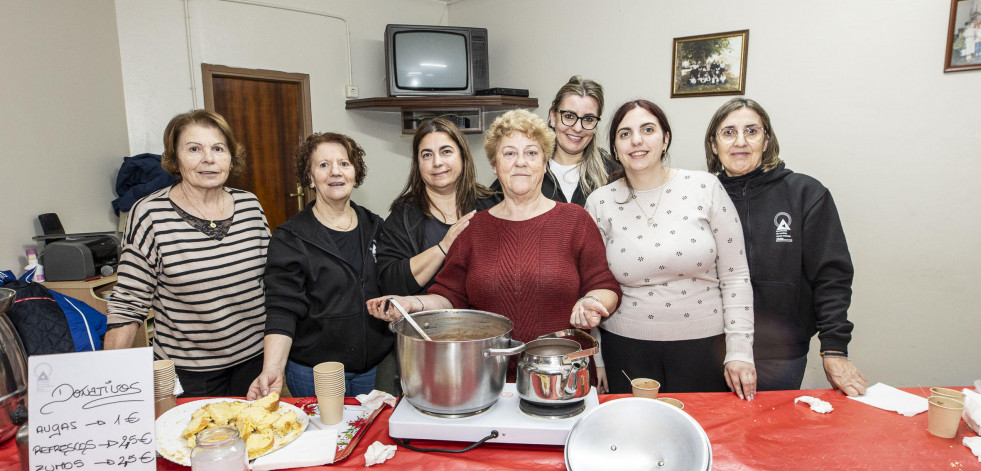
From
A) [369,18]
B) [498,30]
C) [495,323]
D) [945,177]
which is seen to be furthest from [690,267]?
[369,18]

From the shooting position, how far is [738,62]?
132 inches

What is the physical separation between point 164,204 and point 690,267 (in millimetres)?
1649

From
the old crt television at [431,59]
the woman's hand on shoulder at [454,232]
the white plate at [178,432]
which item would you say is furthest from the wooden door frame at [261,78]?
the white plate at [178,432]

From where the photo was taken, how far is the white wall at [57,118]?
2.71m

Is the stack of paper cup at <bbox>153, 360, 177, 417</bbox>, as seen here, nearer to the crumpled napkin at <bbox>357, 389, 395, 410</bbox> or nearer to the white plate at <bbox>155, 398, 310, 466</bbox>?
the white plate at <bbox>155, 398, 310, 466</bbox>

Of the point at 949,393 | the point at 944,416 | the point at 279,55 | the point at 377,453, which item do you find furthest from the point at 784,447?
the point at 279,55

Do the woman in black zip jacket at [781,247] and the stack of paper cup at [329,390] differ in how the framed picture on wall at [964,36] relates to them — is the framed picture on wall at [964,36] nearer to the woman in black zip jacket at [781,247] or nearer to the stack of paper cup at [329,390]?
the woman in black zip jacket at [781,247]

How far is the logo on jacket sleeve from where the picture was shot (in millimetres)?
1706

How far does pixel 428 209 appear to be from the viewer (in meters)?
1.96

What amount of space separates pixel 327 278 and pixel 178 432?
2.23 feet

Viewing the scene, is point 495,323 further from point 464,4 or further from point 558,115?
point 464,4

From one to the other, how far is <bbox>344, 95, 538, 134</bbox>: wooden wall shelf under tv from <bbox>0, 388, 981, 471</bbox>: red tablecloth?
3413 millimetres

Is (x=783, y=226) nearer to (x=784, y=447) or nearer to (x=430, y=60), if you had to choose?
(x=784, y=447)

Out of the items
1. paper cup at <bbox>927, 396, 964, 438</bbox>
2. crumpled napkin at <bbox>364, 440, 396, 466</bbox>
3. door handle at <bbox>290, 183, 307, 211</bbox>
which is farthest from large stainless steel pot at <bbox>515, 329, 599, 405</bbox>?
door handle at <bbox>290, 183, 307, 211</bbox>
